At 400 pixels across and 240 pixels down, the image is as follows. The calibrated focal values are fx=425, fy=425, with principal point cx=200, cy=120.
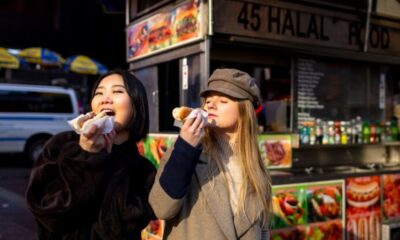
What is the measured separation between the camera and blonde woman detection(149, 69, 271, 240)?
1.79 metres

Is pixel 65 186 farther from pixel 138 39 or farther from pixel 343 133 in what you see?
pixel 343 133

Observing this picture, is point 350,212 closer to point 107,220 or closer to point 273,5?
point 273,5

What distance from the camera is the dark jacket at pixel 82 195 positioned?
166 centimetres

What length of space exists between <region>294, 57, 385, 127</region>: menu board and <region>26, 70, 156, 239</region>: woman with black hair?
13.3 feet

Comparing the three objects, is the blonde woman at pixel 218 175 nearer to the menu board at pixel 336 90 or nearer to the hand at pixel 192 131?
the hand at pixel 192 131

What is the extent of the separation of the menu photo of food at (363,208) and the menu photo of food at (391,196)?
0.12m

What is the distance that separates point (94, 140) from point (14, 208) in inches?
251

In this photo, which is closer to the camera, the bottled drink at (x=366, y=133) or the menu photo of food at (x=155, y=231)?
the menu photo of food at (x=155, y=231)

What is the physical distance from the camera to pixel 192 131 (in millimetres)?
1795

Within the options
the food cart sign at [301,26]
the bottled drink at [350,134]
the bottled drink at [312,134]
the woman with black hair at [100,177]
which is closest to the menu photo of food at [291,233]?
the bottled drink at [312,134]

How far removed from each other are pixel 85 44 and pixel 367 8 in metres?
16.2

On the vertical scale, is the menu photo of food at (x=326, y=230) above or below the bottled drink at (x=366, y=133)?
below

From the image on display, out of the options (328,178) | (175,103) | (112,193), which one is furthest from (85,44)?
(112,193)

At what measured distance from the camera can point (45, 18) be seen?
18891 millimetres
